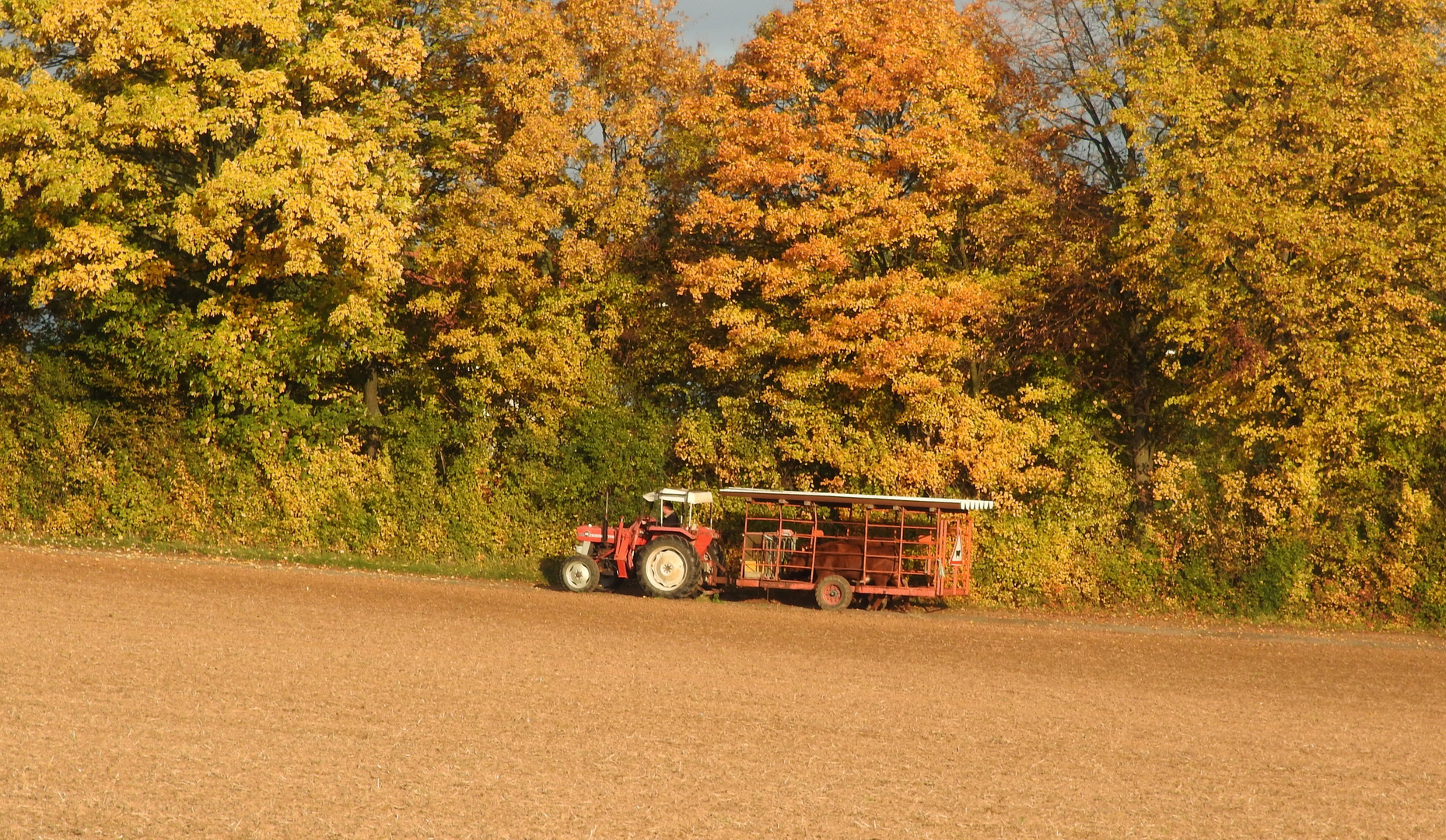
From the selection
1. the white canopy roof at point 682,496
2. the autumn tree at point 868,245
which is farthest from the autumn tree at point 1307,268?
the white canopy roof at point 682,496

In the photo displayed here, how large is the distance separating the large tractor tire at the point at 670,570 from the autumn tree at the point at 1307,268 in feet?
28.4

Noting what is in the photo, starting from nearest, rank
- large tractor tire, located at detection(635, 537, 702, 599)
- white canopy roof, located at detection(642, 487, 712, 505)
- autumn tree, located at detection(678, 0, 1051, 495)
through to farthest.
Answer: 1. large tractor tire, located at detection(635, 537, 702, 599)
2. white canopy roof, located at detection(642, 487, 712, 505)
3. autumn tree, located at detection(678, 0, 1051, 495)

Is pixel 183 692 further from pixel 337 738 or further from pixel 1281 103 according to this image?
pixel 1281 103

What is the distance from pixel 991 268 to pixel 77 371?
18302 millimetres

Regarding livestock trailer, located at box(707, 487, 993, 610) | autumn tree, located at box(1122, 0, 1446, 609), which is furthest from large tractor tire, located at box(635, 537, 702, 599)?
autumn tree, located at box(1122, 0, 1446, 609)

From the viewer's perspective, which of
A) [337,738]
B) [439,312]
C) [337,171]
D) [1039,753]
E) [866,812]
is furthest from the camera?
[439,312]

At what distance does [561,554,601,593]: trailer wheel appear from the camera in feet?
76.6

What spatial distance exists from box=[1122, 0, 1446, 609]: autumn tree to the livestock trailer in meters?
4.40

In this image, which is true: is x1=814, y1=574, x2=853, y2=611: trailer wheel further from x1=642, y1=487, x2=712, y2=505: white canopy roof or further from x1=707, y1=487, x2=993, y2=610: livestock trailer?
x1=642, y1=487, x2=712, y2=505: white canopy roof

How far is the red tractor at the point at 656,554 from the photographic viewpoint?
22859mm

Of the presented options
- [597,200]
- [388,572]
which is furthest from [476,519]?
[597,200]

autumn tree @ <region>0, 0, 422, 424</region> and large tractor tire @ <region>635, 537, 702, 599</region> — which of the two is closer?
autumn tree @ <region>0, 0, 422, 424</region>

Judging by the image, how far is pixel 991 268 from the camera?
25.6 metres

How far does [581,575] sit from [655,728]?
11970 millimetres
